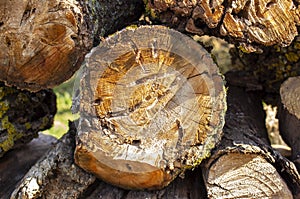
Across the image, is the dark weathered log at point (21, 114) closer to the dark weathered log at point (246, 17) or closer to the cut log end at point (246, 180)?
the dark weathered log at point (246, 17)

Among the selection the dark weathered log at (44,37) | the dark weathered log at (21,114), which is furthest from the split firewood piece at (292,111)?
the dark weathered log at (21,114)

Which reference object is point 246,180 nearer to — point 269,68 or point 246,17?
point 246,17

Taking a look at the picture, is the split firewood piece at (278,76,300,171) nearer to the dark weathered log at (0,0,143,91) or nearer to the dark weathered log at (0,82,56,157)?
the dark weathered log at (0,0,143,91)

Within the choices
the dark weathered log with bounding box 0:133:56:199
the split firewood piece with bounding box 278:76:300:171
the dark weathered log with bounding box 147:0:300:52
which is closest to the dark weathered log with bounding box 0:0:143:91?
the dark weathered log with bounding box 147:0:300:52

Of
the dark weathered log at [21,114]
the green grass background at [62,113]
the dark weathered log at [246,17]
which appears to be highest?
the dark weathered log at [246,17]

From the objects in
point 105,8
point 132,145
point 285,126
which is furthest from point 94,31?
point 285,126
